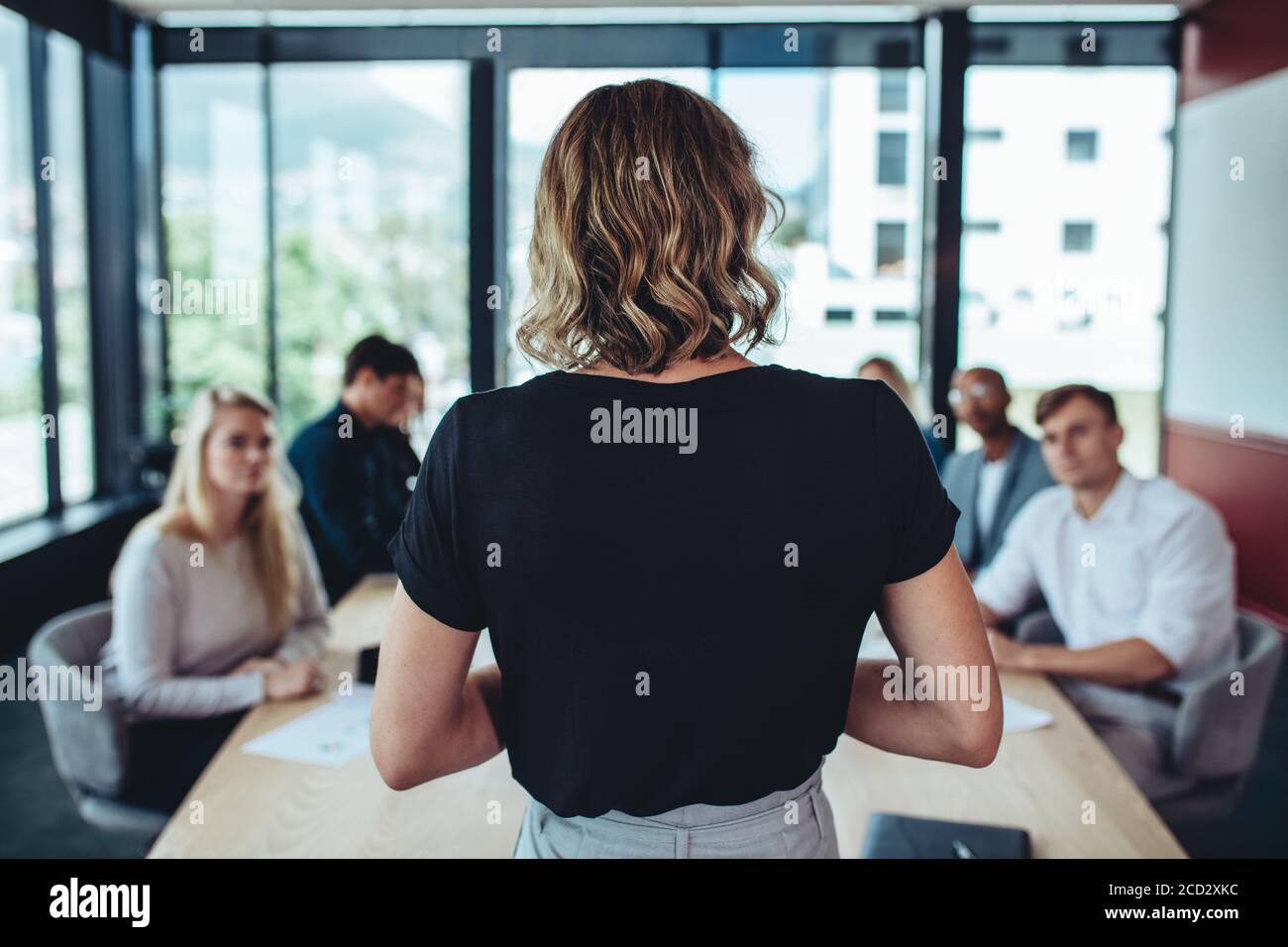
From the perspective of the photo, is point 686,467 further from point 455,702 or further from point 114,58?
point 114,58

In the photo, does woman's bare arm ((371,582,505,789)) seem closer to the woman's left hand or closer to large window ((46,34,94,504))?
the woman's left hand

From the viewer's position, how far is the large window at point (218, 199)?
598 centimetres

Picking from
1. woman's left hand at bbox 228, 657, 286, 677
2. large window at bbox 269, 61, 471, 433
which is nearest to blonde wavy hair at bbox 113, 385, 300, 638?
woman's left hand at bbox 228, 657, 286, 677

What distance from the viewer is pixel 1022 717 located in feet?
6.84

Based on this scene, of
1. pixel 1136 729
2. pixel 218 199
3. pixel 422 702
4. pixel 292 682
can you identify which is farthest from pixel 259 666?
pixel 218 199

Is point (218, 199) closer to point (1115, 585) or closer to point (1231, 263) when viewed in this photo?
point (1115, 585)

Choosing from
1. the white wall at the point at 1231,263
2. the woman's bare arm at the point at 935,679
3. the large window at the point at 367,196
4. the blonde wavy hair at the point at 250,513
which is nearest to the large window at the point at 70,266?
the large window at the point at 367,196

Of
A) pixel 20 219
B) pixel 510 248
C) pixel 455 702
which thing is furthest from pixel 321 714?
pixel 510 248

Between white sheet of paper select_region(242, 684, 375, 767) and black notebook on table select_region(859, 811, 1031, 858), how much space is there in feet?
2.85

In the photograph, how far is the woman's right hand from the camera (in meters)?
2.17

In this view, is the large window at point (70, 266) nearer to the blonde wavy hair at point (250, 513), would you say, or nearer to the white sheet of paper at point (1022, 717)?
the blonde wavy hair at point (250, 513)

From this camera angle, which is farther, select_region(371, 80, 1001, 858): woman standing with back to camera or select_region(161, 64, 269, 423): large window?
select_region(161, 64, 269, 423): large window

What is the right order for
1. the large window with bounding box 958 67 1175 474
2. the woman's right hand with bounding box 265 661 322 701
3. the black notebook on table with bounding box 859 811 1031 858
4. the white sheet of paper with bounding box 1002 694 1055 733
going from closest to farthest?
the black notebook on table with bounding box 859 811 1031 858 → the white sheet of paper with bounding box 1002 694 1055 733 → the woman's right hand with bounding box 265 661 322 701 → the large window with bounding box 958 67 1175 474

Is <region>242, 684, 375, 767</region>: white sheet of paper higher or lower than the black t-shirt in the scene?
lower
